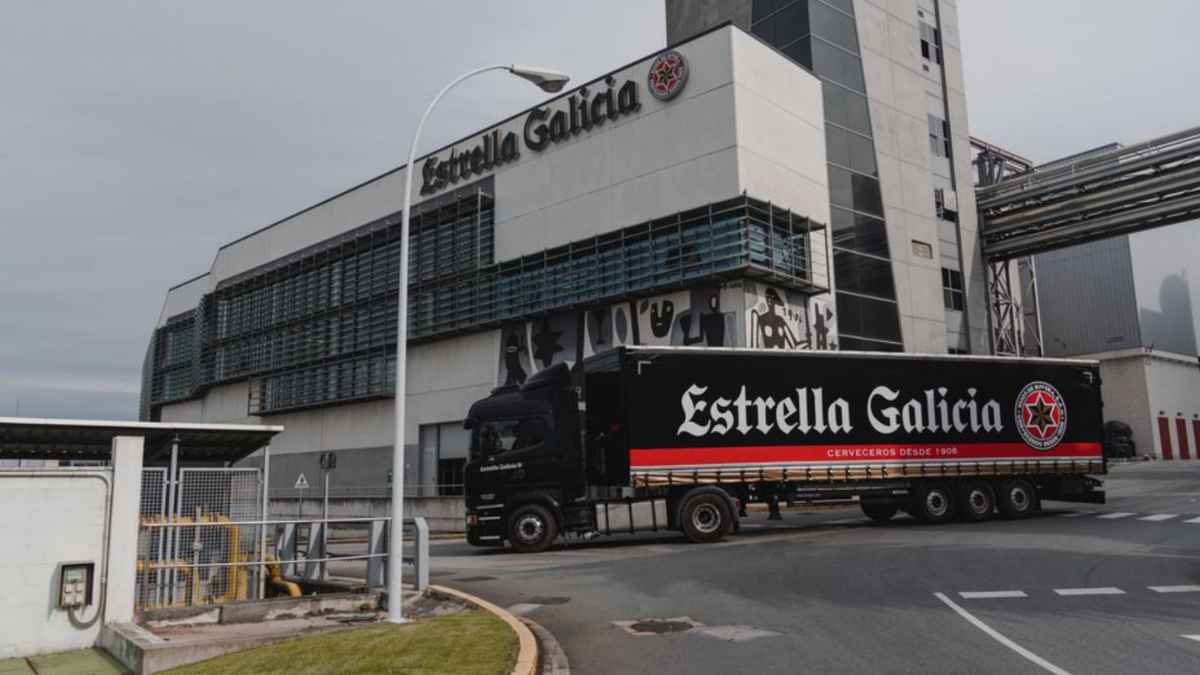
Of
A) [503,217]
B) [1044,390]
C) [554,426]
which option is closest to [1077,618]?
[554,426]

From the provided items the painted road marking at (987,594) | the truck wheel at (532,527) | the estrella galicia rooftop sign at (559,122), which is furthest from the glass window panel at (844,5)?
the painted road marking at (987,594)

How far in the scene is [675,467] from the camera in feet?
62.2

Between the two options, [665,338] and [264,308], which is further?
[264,308]

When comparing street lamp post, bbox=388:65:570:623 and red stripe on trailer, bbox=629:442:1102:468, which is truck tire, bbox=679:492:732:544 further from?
street lamp post, bbox=388:65:570:623

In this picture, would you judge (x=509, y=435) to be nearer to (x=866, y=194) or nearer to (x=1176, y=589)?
(x=1176, y=589)

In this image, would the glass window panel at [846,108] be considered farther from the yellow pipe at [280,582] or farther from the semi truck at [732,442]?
the yellow pipe at [280,582]

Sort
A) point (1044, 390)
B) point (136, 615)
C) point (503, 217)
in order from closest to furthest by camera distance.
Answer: point (136, 615) → point (1044, 390) → point (503, 217)

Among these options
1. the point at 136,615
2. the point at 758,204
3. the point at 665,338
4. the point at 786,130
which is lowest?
the point at 136,615

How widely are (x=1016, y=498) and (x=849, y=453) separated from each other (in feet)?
17.7

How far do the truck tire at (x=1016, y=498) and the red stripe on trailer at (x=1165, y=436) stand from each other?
41.8 meters

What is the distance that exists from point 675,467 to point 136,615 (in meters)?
11.0

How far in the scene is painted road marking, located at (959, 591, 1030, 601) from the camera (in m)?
11.1

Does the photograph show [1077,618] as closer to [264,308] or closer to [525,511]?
[525,511]

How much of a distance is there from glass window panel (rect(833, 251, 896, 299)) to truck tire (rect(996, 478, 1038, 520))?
11.9m
